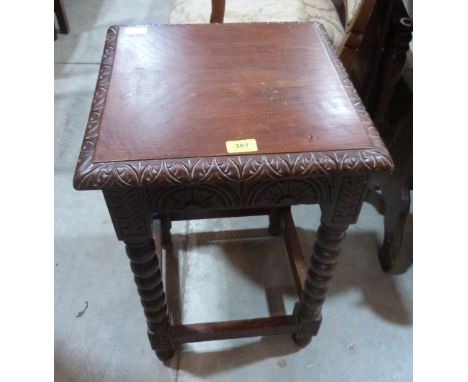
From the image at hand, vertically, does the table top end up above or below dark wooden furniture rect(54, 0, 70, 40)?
above

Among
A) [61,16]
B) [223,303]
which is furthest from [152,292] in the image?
[61,16]

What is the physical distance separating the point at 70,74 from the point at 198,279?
134 cm

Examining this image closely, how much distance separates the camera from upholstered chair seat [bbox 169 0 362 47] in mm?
1119

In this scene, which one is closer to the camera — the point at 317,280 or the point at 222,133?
the point at 222,133

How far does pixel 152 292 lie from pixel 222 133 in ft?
1.23

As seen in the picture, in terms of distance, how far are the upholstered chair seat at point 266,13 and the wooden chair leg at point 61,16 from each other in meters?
1.21

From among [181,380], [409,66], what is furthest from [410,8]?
[181,380]

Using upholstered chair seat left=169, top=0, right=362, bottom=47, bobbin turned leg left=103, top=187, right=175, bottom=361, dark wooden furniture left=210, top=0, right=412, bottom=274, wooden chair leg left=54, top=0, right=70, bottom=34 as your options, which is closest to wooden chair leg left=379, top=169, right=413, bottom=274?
dark wooden furniture left=210, top=0, right=412, bottom=274

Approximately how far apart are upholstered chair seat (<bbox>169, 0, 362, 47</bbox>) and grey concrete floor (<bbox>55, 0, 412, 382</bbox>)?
23.2 inches

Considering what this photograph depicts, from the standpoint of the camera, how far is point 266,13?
1.15m

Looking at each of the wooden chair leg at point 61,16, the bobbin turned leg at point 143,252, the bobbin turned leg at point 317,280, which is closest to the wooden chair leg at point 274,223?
the bobbin turned leg at point 317,280

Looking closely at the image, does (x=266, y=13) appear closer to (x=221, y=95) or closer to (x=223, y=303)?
(x=221, y=95)

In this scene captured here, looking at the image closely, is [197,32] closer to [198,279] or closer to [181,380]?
[198,279]

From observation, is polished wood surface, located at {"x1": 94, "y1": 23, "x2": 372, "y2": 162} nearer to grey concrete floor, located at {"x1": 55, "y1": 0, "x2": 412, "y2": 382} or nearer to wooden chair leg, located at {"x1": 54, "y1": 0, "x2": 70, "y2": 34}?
grey concrete floor, located at {"x1": 55, "y1": 0, "x2": 412, "y2": 382}
